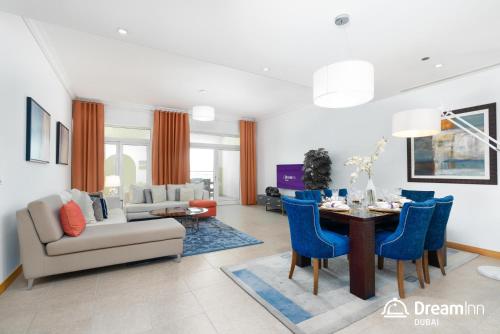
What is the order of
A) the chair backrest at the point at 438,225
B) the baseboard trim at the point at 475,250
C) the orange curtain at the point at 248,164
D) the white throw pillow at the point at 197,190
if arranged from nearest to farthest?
the chair backrest at the point at 438,225 < the baseboard trim at the point at 475,250 < the white throw pillow at the point at 197,190 < the orange curtain at the point at 248,164

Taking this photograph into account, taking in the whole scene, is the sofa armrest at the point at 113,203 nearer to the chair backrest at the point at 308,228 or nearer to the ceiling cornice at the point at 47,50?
the ceiling cornice at the point at 47,50

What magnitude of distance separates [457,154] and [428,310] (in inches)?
109

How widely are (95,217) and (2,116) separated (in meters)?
2.02

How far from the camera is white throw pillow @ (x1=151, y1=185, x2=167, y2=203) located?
573 cm

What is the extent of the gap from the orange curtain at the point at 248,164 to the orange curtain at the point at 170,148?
1943 millimetres

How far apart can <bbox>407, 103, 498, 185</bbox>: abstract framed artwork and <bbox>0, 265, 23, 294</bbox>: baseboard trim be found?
5.73 m

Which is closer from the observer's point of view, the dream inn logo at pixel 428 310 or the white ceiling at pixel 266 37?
the dream inn logo at pixel 428 310

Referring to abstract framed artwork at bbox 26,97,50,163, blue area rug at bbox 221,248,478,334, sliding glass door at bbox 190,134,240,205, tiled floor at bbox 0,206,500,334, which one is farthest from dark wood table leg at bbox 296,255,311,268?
sliding glass door at bbox 190,134,240,205

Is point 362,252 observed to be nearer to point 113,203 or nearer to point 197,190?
point 197,190

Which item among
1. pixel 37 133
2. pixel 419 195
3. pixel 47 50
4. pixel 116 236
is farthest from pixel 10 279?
pixel 419 195

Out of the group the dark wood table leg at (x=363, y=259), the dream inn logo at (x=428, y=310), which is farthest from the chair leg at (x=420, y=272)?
the dark wood table leg at (x=363, y=259)

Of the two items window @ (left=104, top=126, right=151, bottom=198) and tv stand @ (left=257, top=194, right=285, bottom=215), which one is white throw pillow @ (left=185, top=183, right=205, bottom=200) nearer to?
A: window @ (left=104, top=126, right=151, bottom=198)

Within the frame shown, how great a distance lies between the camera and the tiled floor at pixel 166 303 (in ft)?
5.98

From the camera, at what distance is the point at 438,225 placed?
2.49 metres
